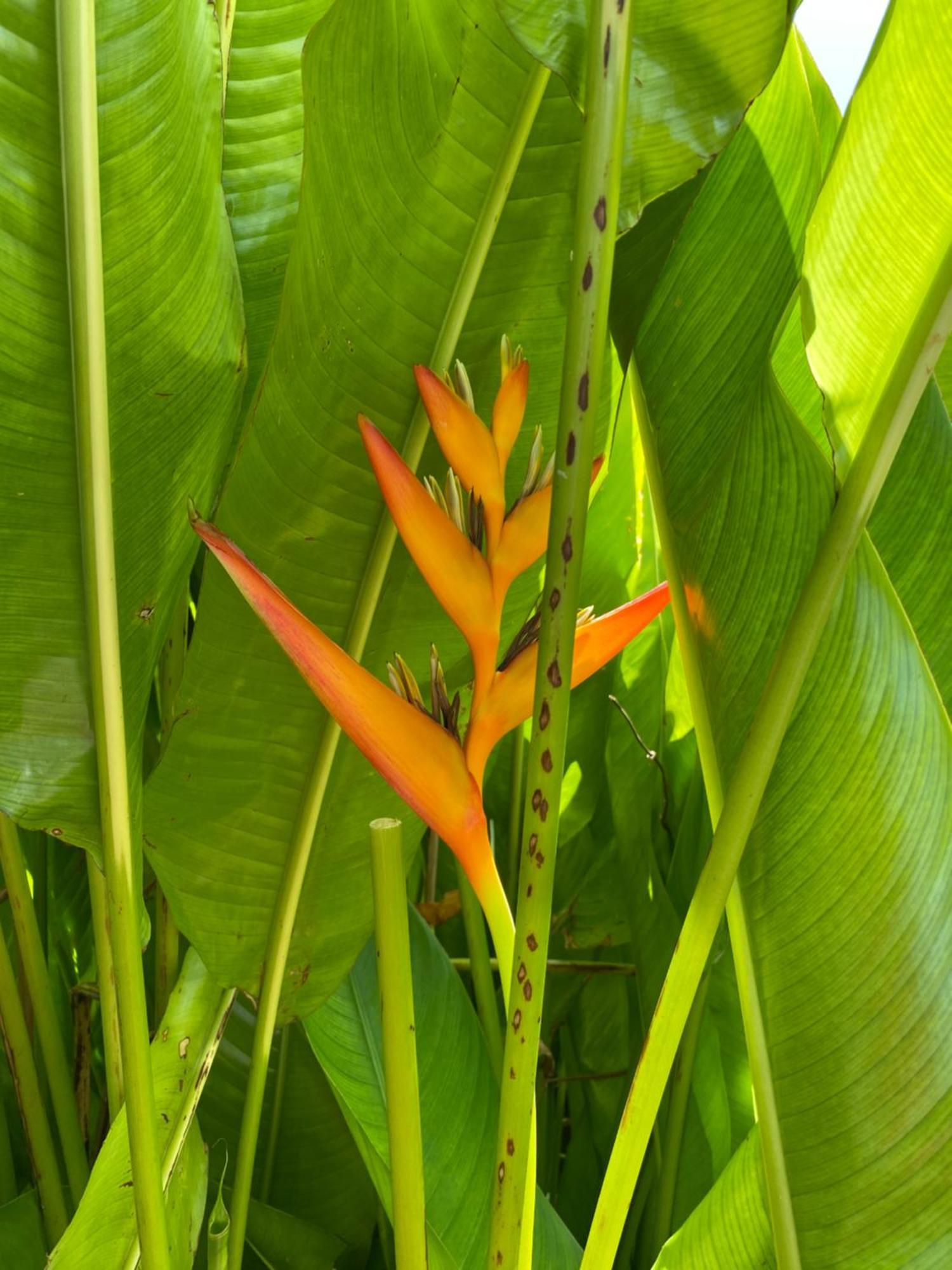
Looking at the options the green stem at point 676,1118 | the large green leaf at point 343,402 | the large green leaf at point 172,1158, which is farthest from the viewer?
the green stem at point 676,1118

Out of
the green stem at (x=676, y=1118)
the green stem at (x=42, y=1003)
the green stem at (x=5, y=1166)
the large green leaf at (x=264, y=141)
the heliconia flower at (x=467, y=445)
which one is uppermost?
the large green leaf at (x=264, y=141)

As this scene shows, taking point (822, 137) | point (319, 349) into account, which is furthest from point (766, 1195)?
point (822, 137)

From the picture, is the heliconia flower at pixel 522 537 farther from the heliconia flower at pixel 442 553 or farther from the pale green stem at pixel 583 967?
the pale green stem at pixel 583 967

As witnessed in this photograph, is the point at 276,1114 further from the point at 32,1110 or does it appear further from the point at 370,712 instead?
the point at 370,712

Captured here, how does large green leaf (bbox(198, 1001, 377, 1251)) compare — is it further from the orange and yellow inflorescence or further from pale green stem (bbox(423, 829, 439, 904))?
the orange and yellow inflorescence

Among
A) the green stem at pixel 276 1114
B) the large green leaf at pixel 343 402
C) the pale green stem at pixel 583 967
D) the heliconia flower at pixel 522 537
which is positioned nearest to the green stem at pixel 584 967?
the pale green stem at pixel 583 967
